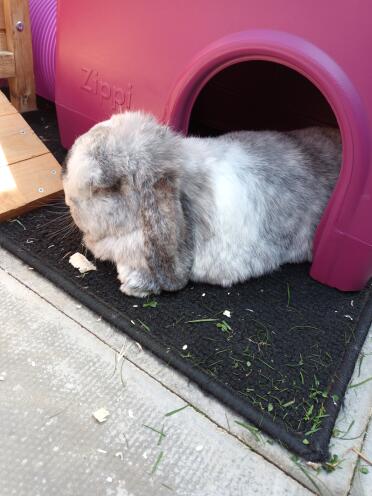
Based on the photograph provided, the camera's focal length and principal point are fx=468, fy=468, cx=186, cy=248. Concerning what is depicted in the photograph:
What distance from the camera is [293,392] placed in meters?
1.15

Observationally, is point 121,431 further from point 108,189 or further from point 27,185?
point 27,185

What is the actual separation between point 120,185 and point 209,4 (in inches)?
22.9

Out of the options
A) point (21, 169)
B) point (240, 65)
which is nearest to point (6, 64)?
point (21, 169)

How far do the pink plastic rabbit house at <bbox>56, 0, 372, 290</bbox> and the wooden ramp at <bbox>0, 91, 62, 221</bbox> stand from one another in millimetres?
191

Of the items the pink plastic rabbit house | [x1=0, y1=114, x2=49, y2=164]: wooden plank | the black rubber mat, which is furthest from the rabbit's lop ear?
[x1=0, y1=114, x2=49, y2=164]: wooden plank

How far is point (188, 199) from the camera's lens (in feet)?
4.16

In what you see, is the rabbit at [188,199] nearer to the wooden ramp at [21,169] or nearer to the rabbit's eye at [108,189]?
the rabbit's eye at [108,189]

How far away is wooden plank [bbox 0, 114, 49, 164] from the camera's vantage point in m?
1.67

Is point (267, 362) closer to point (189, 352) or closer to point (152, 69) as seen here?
point (189, 352)

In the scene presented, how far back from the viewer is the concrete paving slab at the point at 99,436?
949 mm

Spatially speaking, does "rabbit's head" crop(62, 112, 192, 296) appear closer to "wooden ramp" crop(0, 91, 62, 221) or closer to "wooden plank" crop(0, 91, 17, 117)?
"wooden ramp" crop(0, 91, 62, 221)

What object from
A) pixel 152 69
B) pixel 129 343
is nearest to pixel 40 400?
pixel 129 343

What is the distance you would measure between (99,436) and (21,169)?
3.31ft

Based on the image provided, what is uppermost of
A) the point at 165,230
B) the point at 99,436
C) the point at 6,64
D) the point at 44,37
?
the point at 44,37
